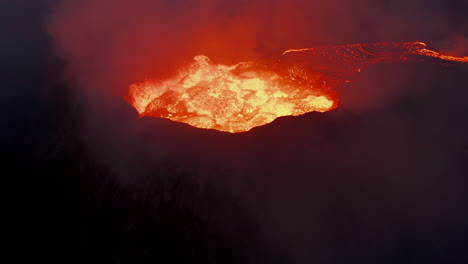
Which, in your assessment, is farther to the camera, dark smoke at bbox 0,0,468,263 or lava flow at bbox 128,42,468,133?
lava flow at bbox 128,42,468,133

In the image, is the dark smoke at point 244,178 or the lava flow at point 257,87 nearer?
the dark smoke at point 244,178

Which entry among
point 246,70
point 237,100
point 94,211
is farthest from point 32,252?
point 246,70

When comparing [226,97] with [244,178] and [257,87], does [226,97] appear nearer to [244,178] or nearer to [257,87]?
[257,87]

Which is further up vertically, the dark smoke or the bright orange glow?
the bright orange glow

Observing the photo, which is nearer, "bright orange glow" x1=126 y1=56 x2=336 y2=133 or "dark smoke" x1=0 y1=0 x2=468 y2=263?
"dark smoke" x1=0 y1=0 x2=468 y2=263

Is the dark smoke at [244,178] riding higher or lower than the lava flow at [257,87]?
lower

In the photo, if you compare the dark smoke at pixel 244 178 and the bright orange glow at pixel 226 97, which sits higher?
the bright orange glow at pixel 226 97
